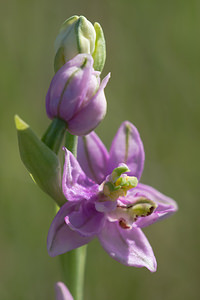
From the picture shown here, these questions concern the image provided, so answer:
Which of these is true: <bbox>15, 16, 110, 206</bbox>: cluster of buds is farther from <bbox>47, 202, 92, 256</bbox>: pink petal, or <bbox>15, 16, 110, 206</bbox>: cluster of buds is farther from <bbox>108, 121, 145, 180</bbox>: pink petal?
<bbox>108, 121, 145, 180</bbox>: pink petal

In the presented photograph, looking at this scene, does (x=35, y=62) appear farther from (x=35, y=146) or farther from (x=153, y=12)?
(x=35, y=146)

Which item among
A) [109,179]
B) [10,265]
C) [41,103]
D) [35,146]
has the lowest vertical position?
[10,265]

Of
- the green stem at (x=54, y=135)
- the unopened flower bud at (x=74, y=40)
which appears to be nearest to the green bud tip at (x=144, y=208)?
the green stem at (x=54, y=135)

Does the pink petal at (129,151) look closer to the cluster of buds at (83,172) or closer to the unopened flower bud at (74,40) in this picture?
the cluster of buds at (83,172)

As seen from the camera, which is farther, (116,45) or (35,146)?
(116,45)

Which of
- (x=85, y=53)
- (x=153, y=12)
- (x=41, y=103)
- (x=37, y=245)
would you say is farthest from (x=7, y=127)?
(x=85, y=53)

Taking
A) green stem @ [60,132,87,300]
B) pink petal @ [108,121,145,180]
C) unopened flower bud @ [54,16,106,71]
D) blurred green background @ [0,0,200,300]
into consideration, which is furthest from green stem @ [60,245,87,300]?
blurred green background @ [0,0,200,300]

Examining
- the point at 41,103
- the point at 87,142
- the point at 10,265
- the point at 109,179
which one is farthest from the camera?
the point at 41,103

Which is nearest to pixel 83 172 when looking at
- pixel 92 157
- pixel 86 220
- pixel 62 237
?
pixel 92 157
